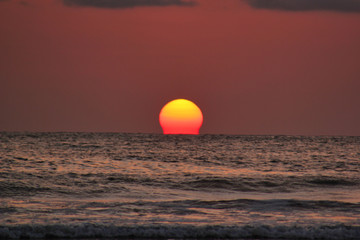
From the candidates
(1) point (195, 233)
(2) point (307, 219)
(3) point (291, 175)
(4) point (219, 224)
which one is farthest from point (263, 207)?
(3) point (291, 175)

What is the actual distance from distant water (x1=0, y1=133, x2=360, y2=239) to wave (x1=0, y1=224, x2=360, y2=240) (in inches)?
1.1

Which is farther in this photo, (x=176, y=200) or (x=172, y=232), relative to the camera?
(x=176, y=200)

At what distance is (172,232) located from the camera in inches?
524

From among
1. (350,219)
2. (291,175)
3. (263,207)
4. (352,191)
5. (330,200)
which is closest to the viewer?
(350,219)

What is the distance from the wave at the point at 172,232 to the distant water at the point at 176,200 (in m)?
0.03

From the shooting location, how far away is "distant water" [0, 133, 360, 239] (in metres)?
13.4

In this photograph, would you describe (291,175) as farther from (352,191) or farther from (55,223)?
(55,223)

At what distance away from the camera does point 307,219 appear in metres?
15.3

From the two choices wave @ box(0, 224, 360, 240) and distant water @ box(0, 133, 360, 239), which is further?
distant water @ box(0, 133, 360, 239)

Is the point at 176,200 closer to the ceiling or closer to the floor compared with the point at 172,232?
closer to the ceiling

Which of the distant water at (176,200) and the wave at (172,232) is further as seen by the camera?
the distant water at (176,200)

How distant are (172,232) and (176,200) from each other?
5892mm

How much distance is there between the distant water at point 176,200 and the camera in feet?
44.1

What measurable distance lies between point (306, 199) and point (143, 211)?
298 inches
